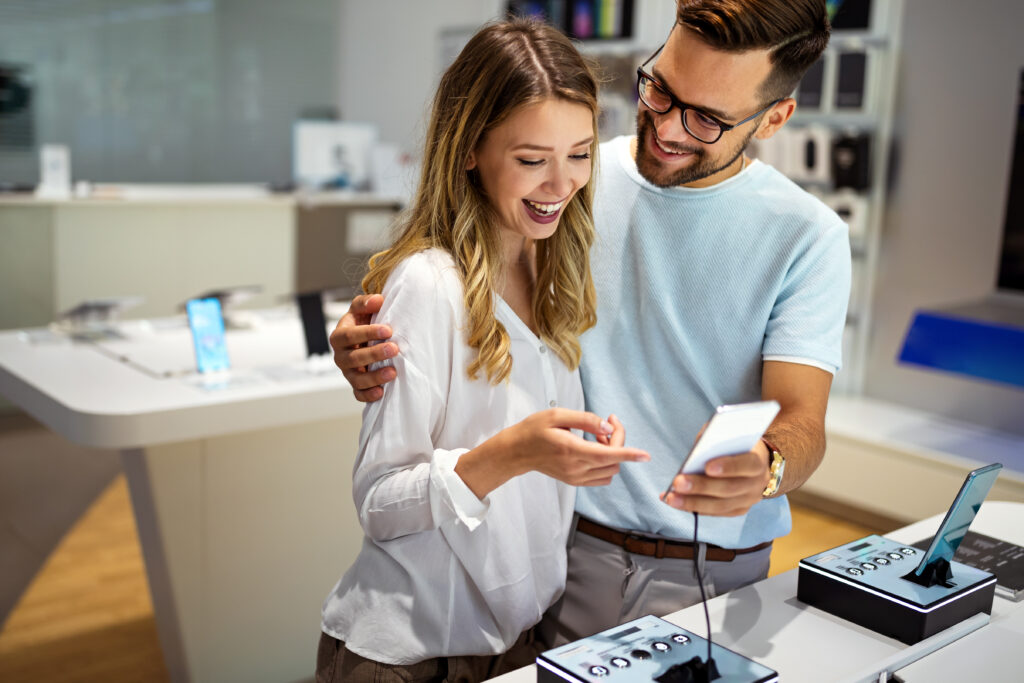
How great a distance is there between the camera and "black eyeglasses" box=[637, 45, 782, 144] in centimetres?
144

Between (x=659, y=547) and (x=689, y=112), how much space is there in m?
0.64

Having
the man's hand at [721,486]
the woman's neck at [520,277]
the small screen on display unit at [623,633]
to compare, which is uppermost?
the woman's neck at [520,277]

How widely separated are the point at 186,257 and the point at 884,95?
11.9 ft

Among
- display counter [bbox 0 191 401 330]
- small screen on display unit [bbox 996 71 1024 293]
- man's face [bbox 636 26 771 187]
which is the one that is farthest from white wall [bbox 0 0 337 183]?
man's face [bbox 636 26 771 187]

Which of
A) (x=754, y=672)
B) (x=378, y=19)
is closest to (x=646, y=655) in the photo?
(x=754, y=672)

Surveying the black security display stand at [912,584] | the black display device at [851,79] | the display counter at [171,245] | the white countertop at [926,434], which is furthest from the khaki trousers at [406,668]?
the black display device at [851,79]

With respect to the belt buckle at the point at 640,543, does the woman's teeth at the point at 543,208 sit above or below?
above

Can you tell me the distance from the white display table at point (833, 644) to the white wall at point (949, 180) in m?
3.03

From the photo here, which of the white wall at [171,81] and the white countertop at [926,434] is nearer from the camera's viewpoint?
the white countertop at [926,434]

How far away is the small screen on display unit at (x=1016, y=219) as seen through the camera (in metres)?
3.78

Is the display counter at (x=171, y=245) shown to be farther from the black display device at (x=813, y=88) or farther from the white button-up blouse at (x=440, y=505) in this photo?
the white button-up blouse at (x=440, y=505)

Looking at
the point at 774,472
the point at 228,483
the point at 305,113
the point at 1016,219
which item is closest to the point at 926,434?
the point at 1016,219

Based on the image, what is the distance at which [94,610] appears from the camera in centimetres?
310

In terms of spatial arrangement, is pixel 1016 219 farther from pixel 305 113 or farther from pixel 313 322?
pixel 305 113
